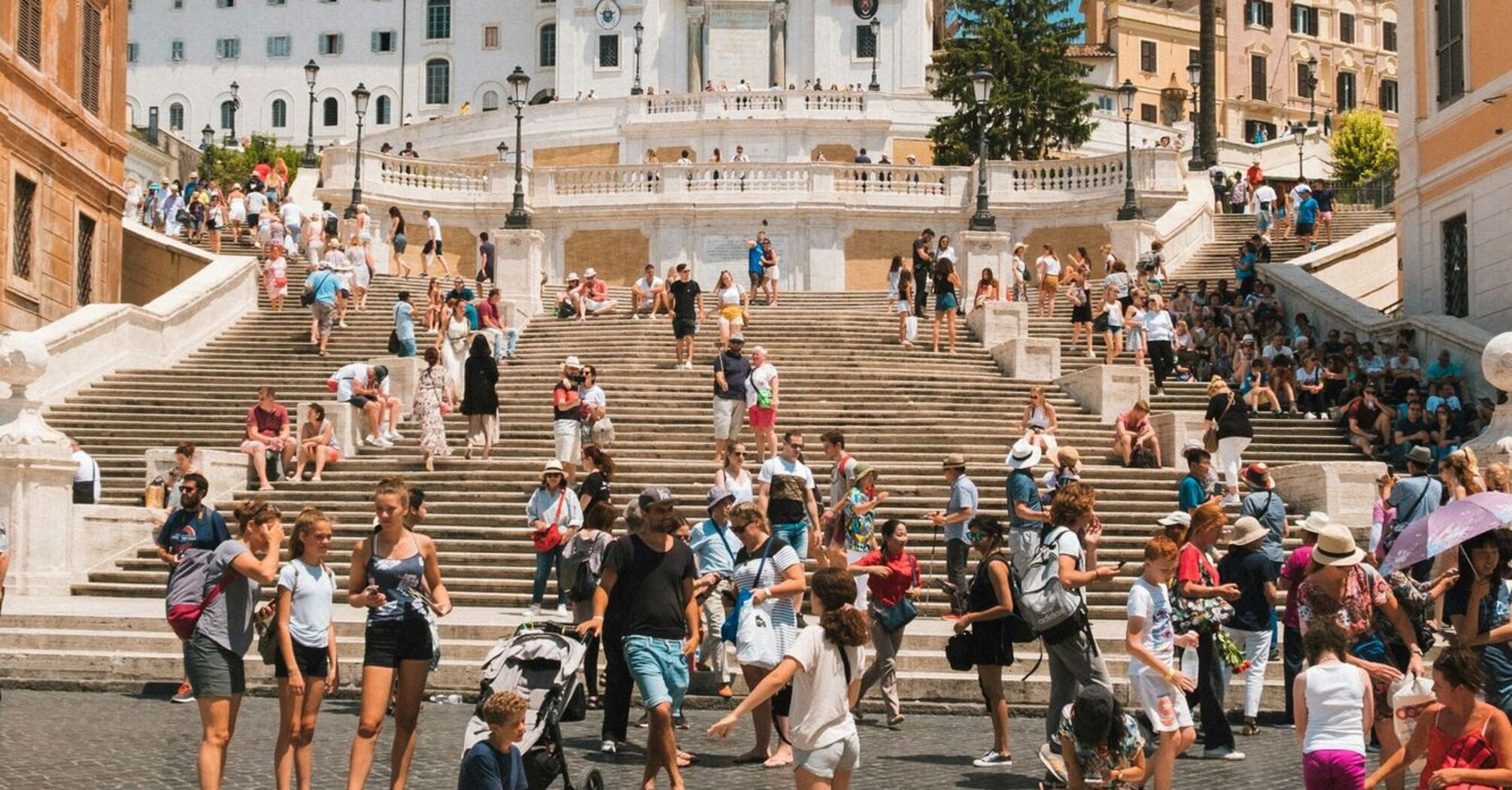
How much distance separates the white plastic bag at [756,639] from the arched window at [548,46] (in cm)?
8339

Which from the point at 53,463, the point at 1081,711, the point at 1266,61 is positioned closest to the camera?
the point at 1081,711

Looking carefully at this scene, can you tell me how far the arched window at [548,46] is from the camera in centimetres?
9325

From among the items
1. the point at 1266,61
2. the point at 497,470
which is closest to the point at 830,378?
the point at 497,470

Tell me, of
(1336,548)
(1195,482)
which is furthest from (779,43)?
(1336,548)

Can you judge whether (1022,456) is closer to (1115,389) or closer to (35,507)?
(1115,389)

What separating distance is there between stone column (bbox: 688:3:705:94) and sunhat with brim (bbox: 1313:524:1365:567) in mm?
68035

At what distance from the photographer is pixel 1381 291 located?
34938 millimetres

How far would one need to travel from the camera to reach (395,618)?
9836 millimetres

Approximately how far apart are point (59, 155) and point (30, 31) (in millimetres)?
1871

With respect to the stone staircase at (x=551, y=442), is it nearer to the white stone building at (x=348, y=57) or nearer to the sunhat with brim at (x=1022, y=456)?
the sunhat with brim at (x=1022, y=456)

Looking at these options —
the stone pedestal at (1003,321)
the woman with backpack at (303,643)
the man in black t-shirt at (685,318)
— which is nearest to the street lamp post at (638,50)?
the stone pedestal at (1003,321)

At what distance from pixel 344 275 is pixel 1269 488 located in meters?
17.3

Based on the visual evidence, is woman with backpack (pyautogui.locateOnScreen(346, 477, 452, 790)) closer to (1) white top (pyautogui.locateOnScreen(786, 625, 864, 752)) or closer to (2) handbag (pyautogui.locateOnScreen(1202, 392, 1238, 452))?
(1) white top (pyautogui.locateOnScreen(786, 625, 864, 752))

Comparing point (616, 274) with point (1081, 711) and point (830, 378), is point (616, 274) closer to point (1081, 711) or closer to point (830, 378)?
point (830, 378)
